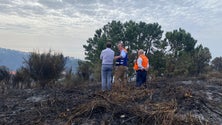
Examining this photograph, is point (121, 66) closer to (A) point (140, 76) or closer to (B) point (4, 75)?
(A) point (140, 76)

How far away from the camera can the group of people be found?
37.7 feet

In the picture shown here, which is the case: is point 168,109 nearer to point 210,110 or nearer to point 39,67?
point 210,110

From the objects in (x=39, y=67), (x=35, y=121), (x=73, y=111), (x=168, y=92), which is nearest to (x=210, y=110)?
(x=168, y=92)

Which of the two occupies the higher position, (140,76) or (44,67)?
(44,67)

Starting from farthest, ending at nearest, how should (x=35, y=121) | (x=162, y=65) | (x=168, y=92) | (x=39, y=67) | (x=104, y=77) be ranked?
(x=162, y=65) → (x=39, y=67) → (x=104, y=77) → (x=168, y=92) → (x=35, y=121)

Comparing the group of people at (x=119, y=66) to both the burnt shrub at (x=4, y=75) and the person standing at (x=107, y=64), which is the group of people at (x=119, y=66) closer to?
the person standing at (x=107, y=64)

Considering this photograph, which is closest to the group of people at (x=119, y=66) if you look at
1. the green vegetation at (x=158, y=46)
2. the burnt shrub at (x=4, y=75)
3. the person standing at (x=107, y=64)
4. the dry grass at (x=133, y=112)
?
the person standing at (x=107, y=64)

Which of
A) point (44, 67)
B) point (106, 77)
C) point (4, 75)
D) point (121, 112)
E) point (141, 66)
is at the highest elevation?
point (44, 67)

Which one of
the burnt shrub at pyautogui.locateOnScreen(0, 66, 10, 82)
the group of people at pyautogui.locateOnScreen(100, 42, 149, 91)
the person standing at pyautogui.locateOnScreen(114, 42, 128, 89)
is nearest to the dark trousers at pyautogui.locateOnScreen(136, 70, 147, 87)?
the group of people at pyautogui.locateOnScreen(100, 42, 149, 91)

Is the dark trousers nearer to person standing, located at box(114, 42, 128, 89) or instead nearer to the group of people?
the group of people

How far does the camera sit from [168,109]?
7957 millimetres

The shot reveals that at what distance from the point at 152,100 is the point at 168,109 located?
160 cm

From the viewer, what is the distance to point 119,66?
483 inches

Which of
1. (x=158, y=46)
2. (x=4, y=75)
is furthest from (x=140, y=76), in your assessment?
(x=158, y=46)
